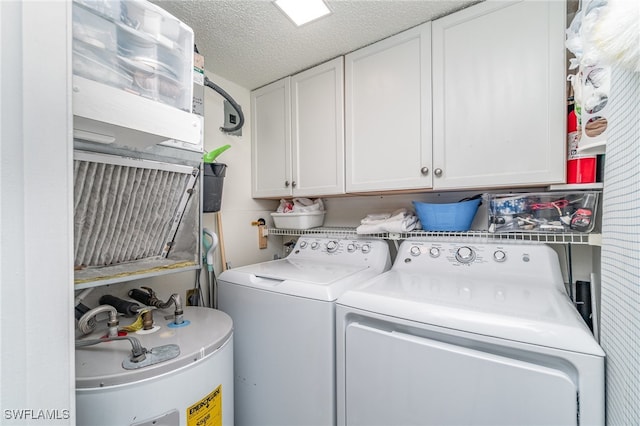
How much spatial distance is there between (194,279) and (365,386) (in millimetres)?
1307

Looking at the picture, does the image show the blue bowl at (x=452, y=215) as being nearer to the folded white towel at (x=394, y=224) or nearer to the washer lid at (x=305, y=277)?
the folded white towel at (x=394, y=224)

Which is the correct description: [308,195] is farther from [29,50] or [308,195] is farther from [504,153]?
[29,50]

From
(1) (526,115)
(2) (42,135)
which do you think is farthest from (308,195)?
(2) (42,135)

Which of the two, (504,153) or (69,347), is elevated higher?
(504,153)

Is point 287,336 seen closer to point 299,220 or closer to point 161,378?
point 161,378

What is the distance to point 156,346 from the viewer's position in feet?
3.33

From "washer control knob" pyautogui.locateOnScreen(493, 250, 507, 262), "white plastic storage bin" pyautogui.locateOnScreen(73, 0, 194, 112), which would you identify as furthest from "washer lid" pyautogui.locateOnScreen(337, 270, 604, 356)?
"white plastic storage bin" pyautogui.locateOnScreen(73, 0, 194, 112)

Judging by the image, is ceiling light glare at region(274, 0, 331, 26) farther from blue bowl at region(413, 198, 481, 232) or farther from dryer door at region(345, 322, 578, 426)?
dryer door at region(345, 322, 578, 426)

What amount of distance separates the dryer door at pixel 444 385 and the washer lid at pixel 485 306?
0.26 feet

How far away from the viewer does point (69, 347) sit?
453 millimetres

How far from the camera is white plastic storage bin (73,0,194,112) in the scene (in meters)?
0.73

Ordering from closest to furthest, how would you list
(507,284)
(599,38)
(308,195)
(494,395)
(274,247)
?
1. (599,38)
2. (494,395)
3. (507,284)
4. (308,195)
5. (274,247)

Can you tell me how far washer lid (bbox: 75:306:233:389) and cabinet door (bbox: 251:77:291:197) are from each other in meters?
1.10

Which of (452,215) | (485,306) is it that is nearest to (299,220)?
(452,215)
